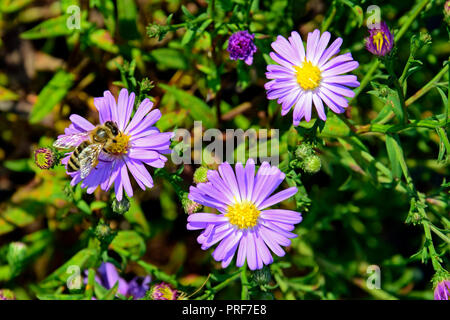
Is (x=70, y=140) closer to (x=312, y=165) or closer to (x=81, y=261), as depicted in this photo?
(x=81, y=261)

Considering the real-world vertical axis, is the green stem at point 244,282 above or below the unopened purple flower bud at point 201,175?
below

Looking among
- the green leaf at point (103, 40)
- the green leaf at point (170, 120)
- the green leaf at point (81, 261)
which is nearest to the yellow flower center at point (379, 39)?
the green leaf at point (170, 120)

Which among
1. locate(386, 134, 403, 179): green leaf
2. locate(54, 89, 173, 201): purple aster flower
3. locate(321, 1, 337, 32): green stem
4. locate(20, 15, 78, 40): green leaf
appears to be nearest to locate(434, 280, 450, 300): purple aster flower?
locate(386, 134, 403, 179): green leaf

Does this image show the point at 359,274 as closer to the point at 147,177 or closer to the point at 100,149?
the point at 147,177

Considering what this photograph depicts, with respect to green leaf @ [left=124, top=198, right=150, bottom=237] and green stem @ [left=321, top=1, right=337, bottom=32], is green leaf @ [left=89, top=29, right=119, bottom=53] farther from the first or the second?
green stem @ [left=321, top=1, right=337, bottom=32]

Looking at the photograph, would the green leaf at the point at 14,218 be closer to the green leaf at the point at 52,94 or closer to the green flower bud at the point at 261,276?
the green leaf at the point at 52,94

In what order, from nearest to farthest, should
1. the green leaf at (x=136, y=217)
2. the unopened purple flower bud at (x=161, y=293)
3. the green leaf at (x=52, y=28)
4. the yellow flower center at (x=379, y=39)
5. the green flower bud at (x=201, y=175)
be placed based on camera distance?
1. the yellow flower center at (x=379, y=39)
2. the green flower bud at (x=201, y=175)
3. the unopened purple flower bud at (x=161, y=293)
4. the green leaf at (x=136, y=217)
5. the green leaf at (x=52, y=28)
